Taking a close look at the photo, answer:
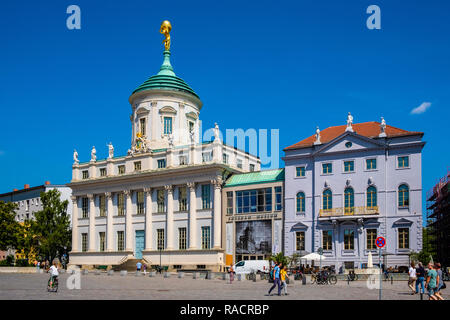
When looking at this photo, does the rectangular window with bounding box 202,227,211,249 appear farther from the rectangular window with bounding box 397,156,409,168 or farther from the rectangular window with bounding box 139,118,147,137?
the rectangular window with bounding box 397,156,409,168

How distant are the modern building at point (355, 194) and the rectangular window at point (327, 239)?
99mm

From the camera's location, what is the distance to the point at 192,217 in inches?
2694

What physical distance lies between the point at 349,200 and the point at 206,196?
17.8 meters

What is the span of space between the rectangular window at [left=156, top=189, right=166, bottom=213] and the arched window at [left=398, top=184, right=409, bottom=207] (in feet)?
95.8

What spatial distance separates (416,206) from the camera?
178ft

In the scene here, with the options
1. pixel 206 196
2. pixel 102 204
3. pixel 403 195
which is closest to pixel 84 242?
pixel 102 204

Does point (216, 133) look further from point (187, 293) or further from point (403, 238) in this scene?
point (187, 293)

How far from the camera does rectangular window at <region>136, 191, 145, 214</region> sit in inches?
2923

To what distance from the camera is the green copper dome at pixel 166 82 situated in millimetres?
78438

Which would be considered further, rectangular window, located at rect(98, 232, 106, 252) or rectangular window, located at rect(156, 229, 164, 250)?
rectangular window, located at rect(98, 232, 106, 252)

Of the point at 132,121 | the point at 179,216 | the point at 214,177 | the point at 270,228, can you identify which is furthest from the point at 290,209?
the point at 132,121

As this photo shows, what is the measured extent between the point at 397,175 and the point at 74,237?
4507 centimetres

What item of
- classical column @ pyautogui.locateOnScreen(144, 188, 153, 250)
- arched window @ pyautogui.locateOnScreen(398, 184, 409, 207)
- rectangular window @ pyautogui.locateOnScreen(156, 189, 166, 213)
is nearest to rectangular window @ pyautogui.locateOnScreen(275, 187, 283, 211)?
arched window @ pyautogui.locateOnScreen(398, 184, 409, 207)

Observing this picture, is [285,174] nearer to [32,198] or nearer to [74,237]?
[74,237]
